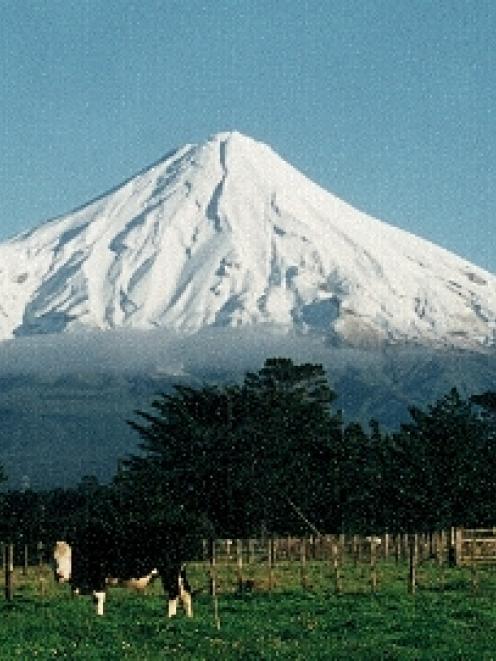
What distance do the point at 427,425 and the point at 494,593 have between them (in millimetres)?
17246

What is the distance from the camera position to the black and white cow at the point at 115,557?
29859mm

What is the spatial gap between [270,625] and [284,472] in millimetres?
22040

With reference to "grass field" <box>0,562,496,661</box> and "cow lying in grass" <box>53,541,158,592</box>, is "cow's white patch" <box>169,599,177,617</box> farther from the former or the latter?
"cow lying in grass" <box>53,541,158,592</box>

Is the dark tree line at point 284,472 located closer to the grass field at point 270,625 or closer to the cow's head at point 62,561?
the cow's head at point 62,561

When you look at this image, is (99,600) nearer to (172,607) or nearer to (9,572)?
(172,607)

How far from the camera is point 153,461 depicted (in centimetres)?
4500

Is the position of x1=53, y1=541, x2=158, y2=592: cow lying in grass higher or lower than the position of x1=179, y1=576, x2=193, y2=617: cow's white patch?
higher

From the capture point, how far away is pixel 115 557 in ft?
99.1

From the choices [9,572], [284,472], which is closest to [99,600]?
[9,572]

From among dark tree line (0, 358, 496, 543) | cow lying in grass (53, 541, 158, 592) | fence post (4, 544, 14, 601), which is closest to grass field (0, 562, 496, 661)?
cow lying in grass (53, 541, 158, 592)

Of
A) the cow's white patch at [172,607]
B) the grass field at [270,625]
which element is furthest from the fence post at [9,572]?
the cow's white patch at [172,607]

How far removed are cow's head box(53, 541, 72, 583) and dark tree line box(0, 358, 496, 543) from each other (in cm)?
80

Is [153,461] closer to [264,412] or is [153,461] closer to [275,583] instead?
[264,412]

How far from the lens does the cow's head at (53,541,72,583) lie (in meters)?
30.5
